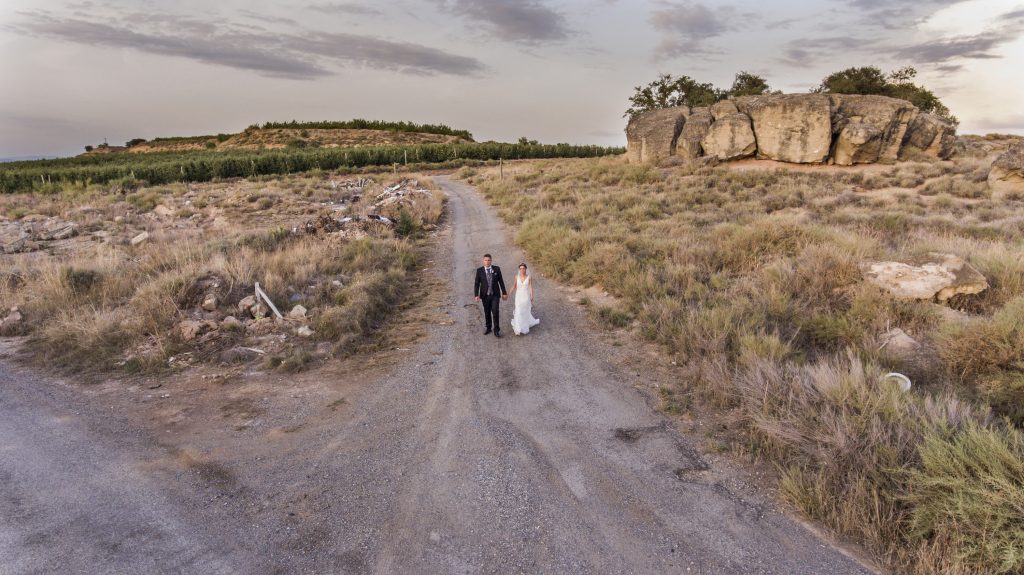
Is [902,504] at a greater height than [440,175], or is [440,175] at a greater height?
[440,175]

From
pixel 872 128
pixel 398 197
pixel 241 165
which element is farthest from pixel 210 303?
pixel 241 165

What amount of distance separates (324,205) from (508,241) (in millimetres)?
12407

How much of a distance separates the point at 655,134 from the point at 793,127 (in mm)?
8165

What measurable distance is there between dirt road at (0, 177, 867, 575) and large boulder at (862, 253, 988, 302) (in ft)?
15.7

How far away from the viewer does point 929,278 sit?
7578mm

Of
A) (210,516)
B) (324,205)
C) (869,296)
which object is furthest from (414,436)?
(324,205)

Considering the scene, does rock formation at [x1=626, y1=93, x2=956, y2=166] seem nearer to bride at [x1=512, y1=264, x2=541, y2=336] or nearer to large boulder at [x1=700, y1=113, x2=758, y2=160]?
large boulder at [x1=700, y1=113, x2=758, y2=160]

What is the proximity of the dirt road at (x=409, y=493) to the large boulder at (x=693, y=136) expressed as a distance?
27718mm

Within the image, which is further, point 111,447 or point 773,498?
point 111,447

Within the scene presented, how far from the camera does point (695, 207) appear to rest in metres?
18.4

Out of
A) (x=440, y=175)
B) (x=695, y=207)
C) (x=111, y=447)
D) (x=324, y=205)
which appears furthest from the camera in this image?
(x=440, y=175)

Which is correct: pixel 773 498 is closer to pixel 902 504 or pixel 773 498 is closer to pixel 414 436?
pixel 902 504

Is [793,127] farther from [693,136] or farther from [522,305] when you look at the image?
[522,305]

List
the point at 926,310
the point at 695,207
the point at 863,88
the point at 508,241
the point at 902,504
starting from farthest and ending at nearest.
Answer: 1. the point at 863,88
2. the point at 695,207
3. the point at 508,241
4. the point at 926,310
5. the point at 902,504
